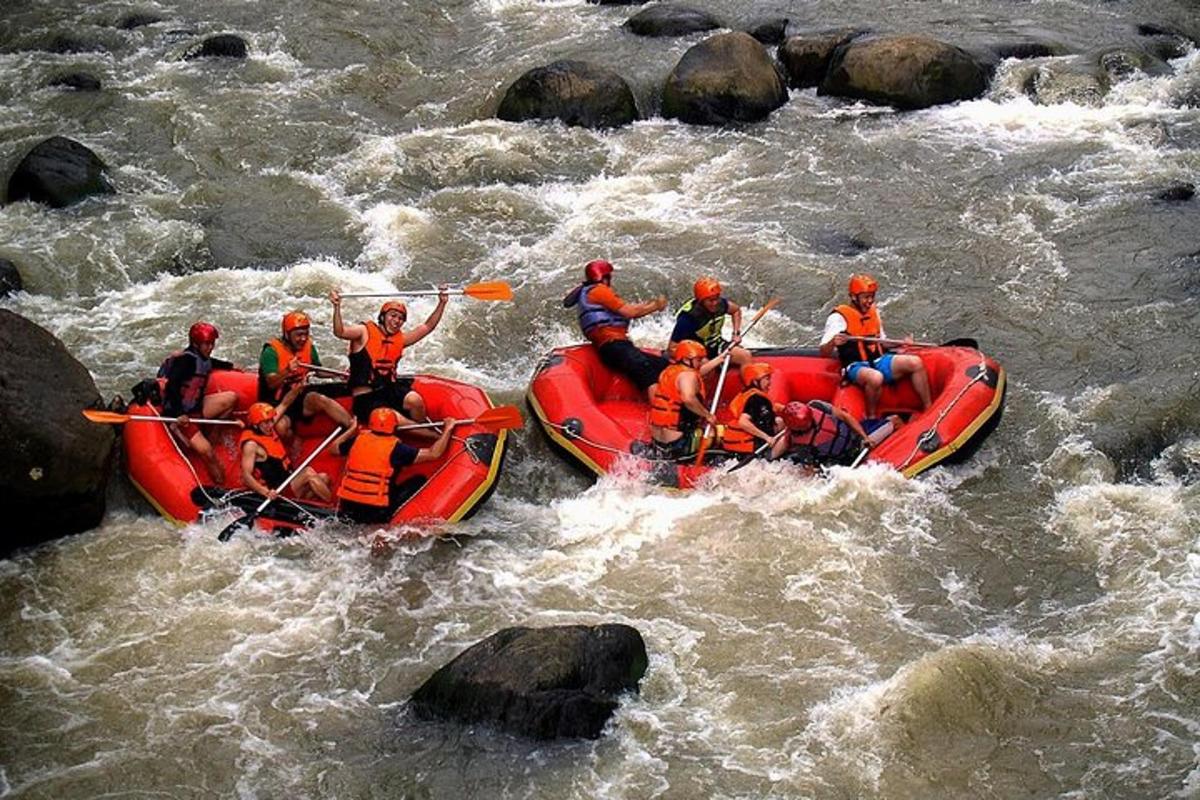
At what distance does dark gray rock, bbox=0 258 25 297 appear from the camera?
38.8 feet

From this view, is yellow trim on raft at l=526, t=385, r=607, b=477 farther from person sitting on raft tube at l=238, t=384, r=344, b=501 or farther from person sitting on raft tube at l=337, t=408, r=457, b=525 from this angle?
person sitting on raft tube at l=238, t=384, r=344, b=501

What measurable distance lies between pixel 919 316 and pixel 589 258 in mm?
2925

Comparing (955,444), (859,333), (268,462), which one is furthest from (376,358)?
(955,444)

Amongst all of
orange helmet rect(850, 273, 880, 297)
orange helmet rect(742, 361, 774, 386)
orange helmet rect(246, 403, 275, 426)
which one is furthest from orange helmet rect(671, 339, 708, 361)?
orange helmet rect(246, 403, 275, 426)

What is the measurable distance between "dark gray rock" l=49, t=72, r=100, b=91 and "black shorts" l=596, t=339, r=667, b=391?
8834 millimetres

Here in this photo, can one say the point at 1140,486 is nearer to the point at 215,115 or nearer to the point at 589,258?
the point at 589,258

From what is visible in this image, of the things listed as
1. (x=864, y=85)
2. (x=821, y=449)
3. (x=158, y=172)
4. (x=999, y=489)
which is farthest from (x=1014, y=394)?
(x=158, y=172)

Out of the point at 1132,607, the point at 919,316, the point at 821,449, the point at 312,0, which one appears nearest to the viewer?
the point at 1132,607

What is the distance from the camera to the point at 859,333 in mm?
9977

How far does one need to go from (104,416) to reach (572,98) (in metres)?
7.49

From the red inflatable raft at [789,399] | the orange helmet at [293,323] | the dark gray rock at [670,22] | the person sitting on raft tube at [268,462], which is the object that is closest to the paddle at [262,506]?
the person sitting on raft tube at [268,462]

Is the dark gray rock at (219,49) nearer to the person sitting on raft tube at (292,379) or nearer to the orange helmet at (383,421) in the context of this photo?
the person sitting on raft tube at (292,379)

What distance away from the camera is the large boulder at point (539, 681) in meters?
7.25

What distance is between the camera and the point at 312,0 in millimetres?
19203
